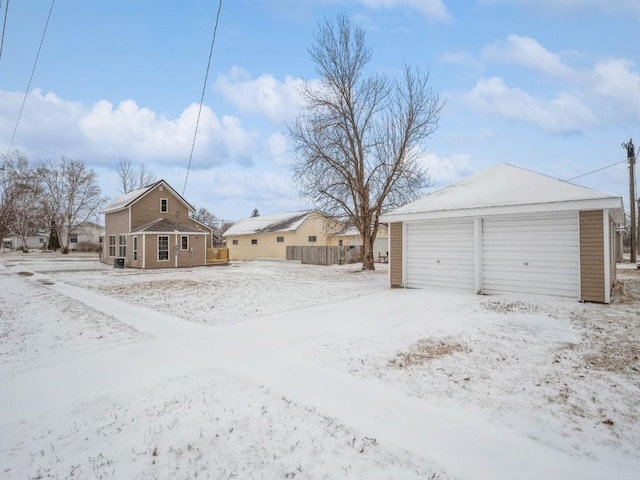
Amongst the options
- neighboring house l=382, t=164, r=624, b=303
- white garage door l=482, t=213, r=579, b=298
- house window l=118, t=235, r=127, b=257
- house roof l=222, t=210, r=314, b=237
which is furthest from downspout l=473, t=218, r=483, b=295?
house roof l=222, t=210, r=314, b=237

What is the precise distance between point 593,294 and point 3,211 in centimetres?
5909

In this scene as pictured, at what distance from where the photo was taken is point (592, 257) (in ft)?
32.2

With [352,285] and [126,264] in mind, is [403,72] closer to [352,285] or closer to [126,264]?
[352,285]

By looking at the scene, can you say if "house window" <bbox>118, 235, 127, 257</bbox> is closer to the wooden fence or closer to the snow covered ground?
the wooden fence

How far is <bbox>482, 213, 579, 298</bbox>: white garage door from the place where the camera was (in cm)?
1024

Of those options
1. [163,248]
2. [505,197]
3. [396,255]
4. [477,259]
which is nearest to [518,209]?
[505,197]

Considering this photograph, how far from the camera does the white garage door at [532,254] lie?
10.2m

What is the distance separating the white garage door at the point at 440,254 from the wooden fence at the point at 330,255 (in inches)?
640

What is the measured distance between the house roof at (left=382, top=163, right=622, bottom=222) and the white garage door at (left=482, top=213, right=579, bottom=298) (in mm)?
509

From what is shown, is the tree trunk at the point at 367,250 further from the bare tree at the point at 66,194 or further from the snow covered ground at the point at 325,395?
the bare tree at the point at 66,194

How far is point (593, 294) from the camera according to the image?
9805mm

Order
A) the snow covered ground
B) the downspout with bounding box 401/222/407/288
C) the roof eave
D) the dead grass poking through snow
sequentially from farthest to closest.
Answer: the downspout with bounding box 401/222/407/288 → the roof eave → the dead grass poking through snow → the snow covered ground

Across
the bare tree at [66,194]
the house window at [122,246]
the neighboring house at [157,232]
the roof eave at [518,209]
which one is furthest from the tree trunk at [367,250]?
the bare tree at [66,194]

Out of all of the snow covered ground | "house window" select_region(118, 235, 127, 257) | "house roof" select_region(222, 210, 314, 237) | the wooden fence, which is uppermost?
"house roof" select_region(222, 210, 314, 237)
